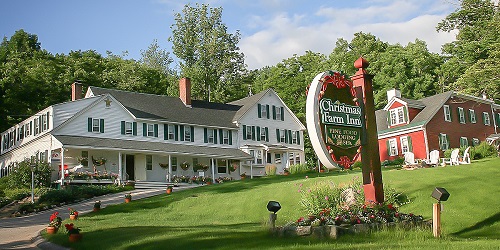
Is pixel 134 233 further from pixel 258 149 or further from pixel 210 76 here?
pixel 210 76

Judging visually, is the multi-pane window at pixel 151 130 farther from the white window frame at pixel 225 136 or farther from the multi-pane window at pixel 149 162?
the white window frame at pixel 225 136

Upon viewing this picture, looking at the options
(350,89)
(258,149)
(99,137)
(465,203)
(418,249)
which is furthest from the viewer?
(258,149)

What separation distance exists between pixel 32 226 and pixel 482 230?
15.5 meters

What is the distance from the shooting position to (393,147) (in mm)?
43156

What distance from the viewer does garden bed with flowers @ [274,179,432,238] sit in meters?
12.1

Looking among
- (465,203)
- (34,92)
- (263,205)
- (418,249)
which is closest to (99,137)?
(34,92)

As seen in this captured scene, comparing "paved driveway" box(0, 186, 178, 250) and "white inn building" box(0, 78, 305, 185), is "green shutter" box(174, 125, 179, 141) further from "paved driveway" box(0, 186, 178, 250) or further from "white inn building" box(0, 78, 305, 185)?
"paved driveway" box(0, 186, 178, 250)

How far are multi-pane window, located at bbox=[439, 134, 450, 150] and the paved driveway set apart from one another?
2307cm

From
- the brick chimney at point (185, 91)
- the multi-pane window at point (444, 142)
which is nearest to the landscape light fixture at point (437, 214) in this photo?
the multi-pane window at point (444, 142)

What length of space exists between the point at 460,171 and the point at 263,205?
8.62 m

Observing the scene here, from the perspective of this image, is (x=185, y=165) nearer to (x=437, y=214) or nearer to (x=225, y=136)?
(x=225, y=136)

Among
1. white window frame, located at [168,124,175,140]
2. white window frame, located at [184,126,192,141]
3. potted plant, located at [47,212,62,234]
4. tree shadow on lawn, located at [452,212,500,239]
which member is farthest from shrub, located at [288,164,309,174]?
potted plant, located at [47,212,62,234]

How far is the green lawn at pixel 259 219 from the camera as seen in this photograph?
11742 mm

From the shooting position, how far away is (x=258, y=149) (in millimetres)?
46406
